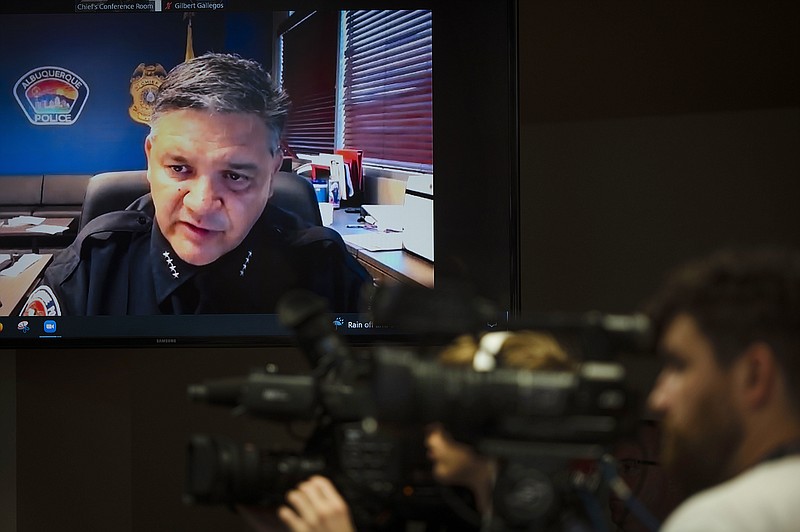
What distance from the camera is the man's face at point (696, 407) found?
1.45m

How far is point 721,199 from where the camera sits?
12.8ft

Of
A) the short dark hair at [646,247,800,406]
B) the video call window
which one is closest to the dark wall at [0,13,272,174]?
the video call window

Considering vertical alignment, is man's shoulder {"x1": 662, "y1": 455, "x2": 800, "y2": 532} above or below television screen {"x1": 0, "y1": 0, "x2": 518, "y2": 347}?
below

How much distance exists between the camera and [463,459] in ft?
6.03

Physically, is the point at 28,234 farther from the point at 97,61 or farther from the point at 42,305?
the point at 97,61

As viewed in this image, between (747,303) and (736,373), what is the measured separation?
0.10 meters

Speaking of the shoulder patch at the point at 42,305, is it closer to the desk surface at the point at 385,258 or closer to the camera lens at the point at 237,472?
the desk surface at the point at 385,258

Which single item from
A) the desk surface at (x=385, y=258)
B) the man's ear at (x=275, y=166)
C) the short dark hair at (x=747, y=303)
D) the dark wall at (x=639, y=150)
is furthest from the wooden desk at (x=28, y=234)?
the short dark hair at (x=747, y=303)

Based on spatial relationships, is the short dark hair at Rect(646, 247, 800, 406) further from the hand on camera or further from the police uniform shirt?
the police uniform shirt

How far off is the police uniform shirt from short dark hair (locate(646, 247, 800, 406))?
2.00 m

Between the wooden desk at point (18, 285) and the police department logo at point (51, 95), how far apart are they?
1.52 ft

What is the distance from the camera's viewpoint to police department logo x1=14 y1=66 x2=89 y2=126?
3.48 meters

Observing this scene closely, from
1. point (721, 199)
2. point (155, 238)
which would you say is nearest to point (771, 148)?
point (721, 199)

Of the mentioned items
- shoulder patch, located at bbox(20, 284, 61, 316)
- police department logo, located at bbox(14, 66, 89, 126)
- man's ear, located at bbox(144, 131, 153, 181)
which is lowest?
shoulder patch, located at bbox(20, 284, 61, 316)
